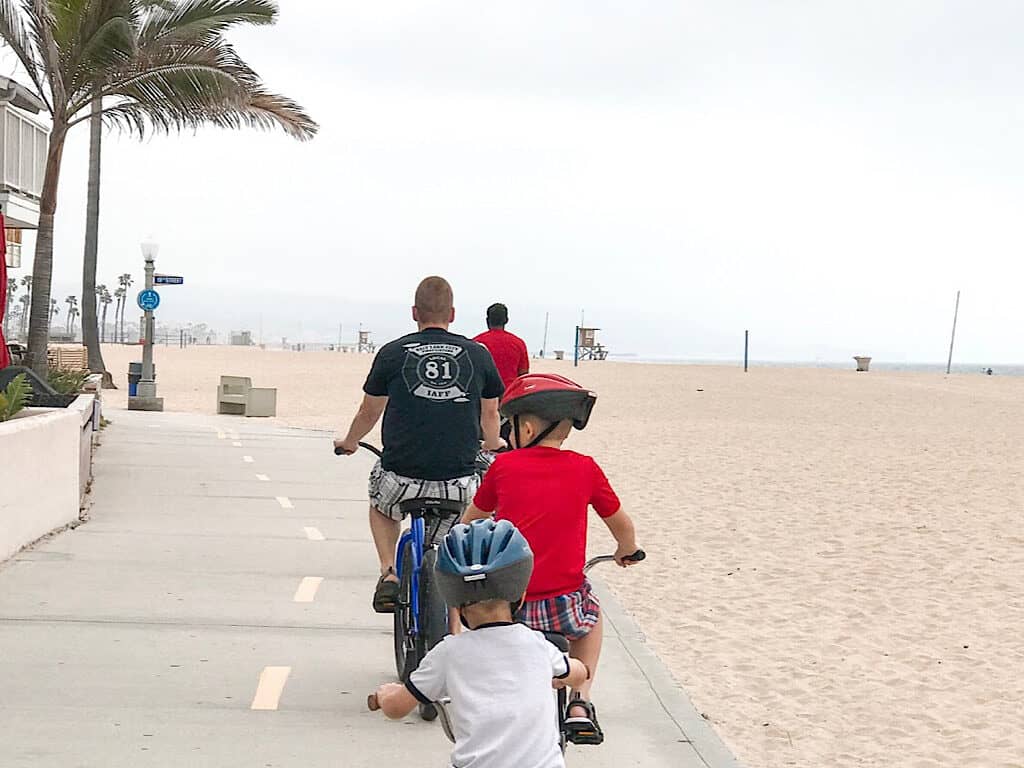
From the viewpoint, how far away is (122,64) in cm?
1834

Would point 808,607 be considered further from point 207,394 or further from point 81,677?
point 207,394

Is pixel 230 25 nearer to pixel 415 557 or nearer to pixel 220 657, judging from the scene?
pixel 220 657

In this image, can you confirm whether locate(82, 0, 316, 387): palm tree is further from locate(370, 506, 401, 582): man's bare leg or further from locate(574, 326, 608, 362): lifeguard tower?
locate(574, 326, 608, 362): lifeguard tower

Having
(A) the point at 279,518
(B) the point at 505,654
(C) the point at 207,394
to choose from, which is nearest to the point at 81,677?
(B) the point at 505,654

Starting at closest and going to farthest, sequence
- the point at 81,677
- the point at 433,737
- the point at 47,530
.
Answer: the point at 433,737 < the point at 81,677 < the point at 47,530

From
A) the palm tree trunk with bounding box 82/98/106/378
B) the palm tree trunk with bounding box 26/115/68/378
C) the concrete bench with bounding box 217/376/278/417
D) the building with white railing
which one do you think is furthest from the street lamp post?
the palm tree trunk with bounding box 26/115/68/378

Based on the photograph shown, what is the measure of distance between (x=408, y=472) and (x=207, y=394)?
34.8 meters

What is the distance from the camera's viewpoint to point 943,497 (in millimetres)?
17219

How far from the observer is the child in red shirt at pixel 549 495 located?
439 cm

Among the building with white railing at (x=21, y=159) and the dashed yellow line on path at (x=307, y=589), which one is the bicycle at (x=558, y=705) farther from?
the building with white railing at (x=21, y=159)

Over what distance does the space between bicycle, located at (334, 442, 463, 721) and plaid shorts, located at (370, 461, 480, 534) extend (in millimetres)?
23

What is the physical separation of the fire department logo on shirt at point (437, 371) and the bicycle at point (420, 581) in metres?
0.45

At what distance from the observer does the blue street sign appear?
94.8 ft

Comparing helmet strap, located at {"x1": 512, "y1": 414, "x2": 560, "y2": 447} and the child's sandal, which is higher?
helmet strap, located at {"x1": 512, "y1": 414, "x2": 560, "y2": 447}
